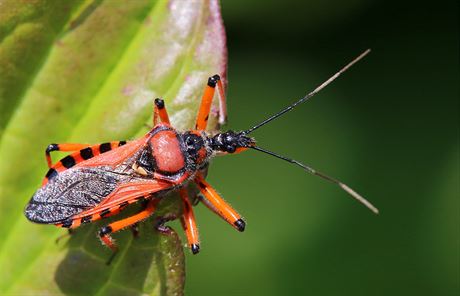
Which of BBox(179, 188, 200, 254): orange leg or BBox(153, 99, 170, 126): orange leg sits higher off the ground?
BBox(153, 99, 170, 126): orange leg

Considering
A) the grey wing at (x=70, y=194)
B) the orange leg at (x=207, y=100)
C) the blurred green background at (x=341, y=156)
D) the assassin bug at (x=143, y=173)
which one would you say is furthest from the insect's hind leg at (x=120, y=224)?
the blurred green background at (x=341, y=156)

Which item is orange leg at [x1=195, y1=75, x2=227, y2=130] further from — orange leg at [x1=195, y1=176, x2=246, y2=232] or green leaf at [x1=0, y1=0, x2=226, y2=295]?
orange leg at [x1=195, y1=176, x2=246, y2=232]

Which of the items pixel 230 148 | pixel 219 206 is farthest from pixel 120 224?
pixel 230 148

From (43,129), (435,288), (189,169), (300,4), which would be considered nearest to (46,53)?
(43,129)

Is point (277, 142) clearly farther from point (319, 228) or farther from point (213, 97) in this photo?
point (213, 97)

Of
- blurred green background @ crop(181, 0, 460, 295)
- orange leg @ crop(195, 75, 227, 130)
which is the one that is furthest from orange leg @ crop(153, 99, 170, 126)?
blurred green background @ crop(181, 0, 460, 295)

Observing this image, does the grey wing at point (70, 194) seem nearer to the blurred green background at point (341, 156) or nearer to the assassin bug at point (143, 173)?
the assassin bug at point (143, 173)

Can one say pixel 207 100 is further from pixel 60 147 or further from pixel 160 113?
pixel 60 147
